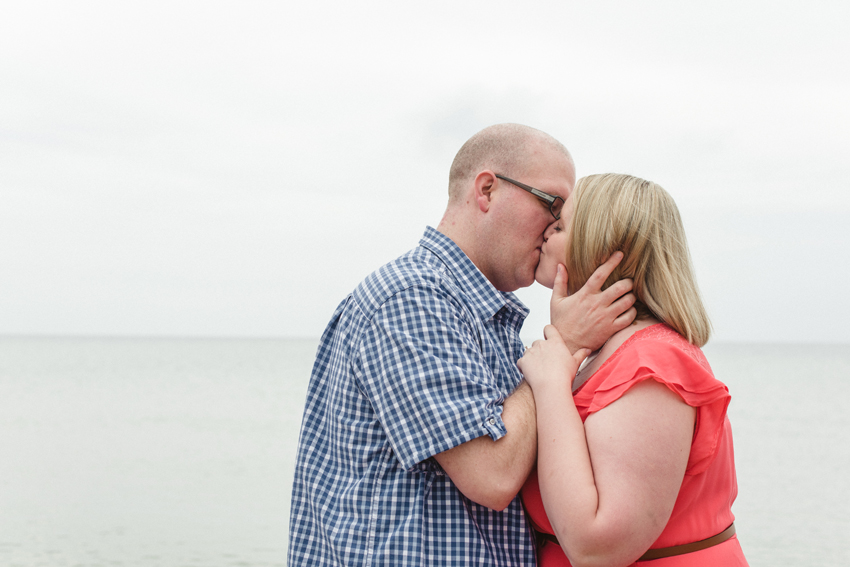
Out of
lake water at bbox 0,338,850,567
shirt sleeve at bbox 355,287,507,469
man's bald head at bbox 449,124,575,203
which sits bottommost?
lake water at bbox 0,338,850,567

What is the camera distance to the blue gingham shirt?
213 cm

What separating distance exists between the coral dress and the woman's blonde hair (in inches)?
4.0

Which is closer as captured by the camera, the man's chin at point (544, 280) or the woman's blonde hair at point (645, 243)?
the woman's blonde hair at point (645, 243)

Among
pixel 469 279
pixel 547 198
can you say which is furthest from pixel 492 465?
pixel 547 198

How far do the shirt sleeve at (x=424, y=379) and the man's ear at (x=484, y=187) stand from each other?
806 millimetres

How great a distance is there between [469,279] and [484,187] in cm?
54

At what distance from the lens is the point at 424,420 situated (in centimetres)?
211

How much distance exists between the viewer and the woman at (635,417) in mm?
1965

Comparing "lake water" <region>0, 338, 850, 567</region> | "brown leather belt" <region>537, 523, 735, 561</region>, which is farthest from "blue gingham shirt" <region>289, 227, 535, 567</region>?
"lake water" <region>0, 338, 850, 567</region>

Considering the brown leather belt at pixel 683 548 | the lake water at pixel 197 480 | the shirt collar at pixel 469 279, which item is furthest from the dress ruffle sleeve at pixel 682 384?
the lake water at pixel 197 480

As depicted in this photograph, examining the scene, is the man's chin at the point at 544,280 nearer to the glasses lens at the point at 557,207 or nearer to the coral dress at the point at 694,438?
the glasses lens at the point at 557,207

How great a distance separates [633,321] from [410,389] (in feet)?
2.93

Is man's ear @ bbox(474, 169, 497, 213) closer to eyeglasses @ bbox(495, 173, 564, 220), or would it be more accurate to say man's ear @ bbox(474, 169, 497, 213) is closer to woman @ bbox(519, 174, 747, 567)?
eyeglasses @ bbox(495, 173, 564, 220)

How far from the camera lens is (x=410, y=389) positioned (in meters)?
2.14
